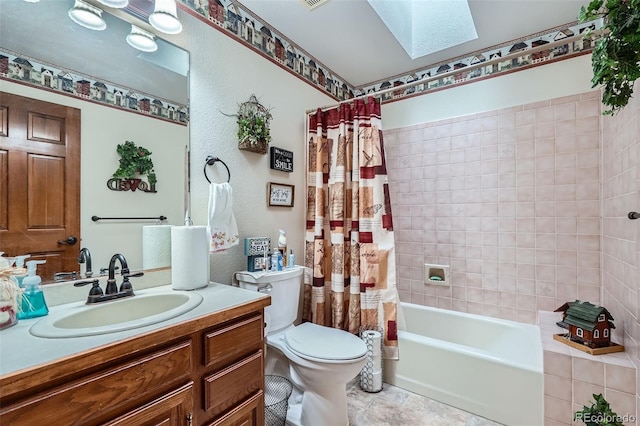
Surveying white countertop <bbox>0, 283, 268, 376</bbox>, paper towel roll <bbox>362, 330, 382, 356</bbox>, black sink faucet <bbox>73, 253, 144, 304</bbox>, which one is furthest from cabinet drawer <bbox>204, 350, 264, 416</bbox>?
paper towel roll <bbox>362, 330, 382, 356</bbox>

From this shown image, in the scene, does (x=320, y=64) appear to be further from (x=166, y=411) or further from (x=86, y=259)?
(x=166, y=411)

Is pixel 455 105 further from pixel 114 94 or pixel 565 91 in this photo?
pixel 114 94

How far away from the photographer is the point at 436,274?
256cm

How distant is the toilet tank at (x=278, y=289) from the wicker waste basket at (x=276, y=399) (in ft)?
1.04

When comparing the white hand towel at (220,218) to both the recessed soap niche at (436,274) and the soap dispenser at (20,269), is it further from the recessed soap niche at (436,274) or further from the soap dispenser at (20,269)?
the recessed soap niche at (436,274)

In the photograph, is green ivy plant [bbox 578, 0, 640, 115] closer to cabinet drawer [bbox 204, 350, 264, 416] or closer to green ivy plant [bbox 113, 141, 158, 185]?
cabinet drawer [bbox 204, 350, 264, 416]

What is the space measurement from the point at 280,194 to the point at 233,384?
1310 mm

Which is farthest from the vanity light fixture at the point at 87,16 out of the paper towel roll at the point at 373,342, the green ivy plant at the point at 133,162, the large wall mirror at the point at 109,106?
the paper towel roll at the point at 373,342

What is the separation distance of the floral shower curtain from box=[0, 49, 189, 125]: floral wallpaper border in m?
1.06

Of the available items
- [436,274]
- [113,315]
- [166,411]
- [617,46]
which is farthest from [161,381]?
[436,274]

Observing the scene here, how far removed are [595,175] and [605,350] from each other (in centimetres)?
120

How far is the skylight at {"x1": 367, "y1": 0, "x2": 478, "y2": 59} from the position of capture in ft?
6.54

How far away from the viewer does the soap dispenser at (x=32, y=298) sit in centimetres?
96

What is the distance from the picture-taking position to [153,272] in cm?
141
